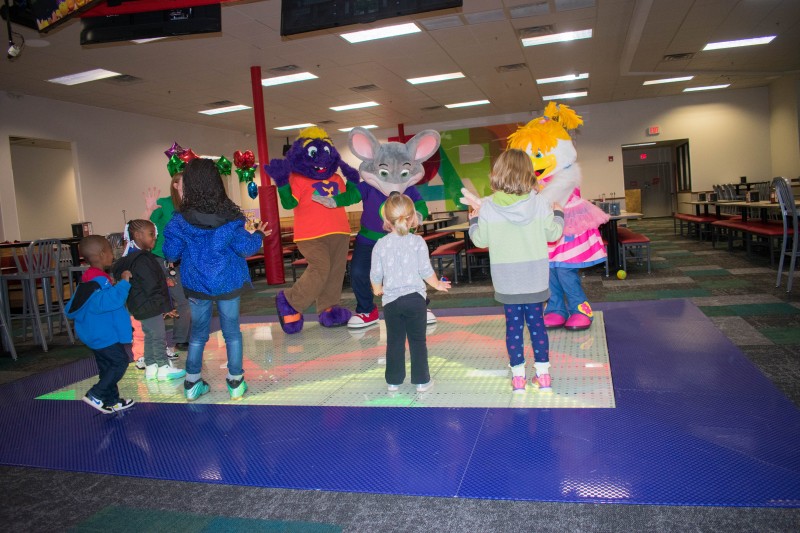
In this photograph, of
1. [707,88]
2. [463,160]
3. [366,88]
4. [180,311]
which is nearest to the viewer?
[180,311]

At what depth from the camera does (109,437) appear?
2.96 metres

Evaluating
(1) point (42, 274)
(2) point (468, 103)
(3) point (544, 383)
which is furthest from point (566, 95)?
(3) point (544, 383)

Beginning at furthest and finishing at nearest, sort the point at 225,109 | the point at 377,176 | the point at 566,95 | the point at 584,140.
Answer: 1. the point at 584,140
2. the point at 566,95
3. the point at 225,109
4. the point at 377,176

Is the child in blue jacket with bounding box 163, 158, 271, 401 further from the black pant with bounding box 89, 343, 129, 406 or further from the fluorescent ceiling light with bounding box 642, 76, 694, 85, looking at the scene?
the fluorescent ceiling light with bounding box 642, 76, 694, 85

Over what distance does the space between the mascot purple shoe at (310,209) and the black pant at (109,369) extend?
1710 millimetres

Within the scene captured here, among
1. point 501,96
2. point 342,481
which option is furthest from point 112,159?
point 342,481

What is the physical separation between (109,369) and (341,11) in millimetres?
2989

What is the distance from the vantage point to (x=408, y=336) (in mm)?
3186

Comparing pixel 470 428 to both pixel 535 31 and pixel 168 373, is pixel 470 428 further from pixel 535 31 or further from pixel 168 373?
pixel 535 31

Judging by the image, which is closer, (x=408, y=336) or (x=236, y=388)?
(x=408, y=336)

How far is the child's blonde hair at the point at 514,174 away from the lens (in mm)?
2996

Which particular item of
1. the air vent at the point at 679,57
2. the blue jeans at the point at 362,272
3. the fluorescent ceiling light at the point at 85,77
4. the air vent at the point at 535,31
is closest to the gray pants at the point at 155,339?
the blue jeans at the point at 362,272

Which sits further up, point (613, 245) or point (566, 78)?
point (566, 78)

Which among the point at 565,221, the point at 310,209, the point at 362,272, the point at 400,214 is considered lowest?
the point at 362,272
